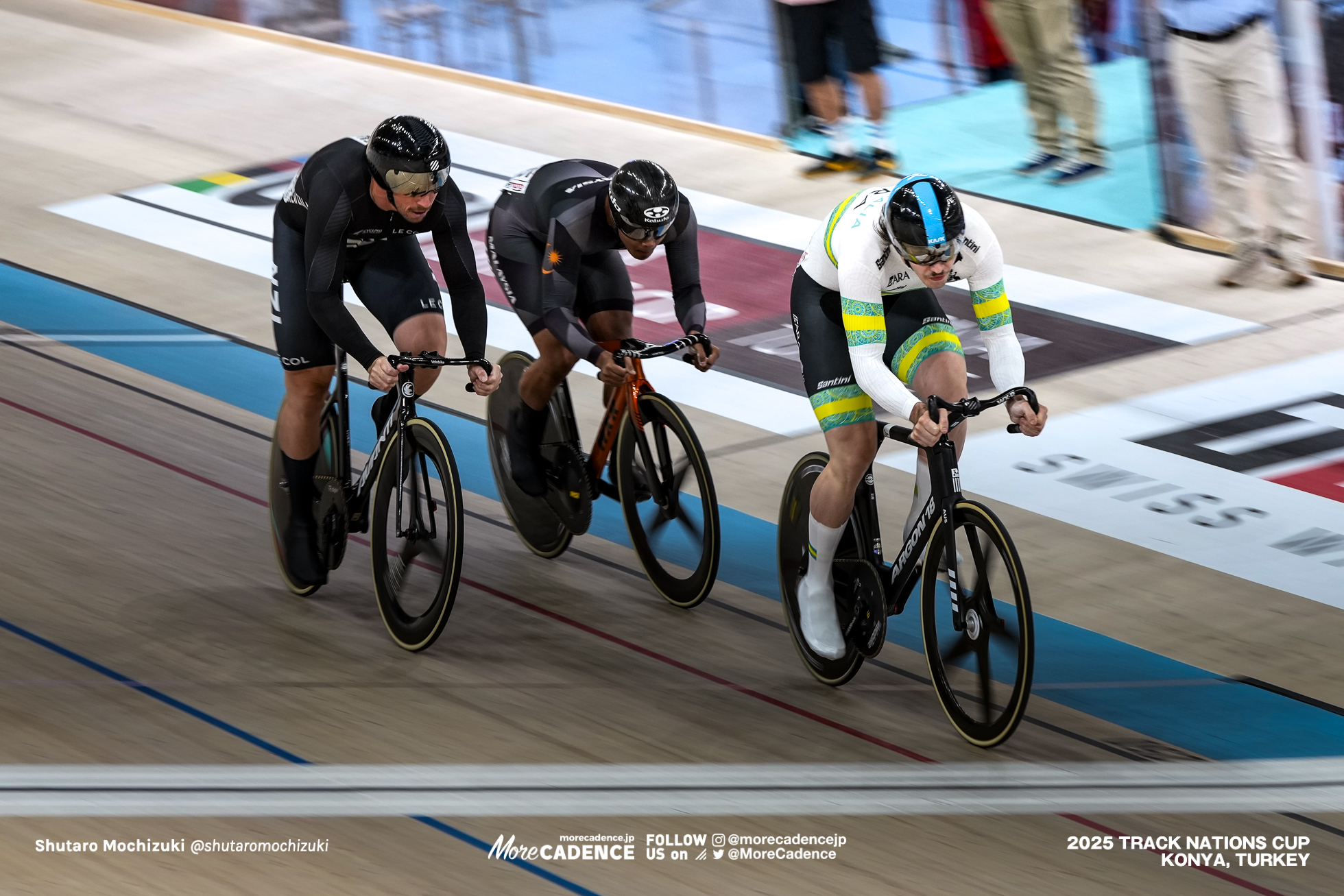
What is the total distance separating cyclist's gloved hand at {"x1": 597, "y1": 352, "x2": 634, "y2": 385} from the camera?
183 inches

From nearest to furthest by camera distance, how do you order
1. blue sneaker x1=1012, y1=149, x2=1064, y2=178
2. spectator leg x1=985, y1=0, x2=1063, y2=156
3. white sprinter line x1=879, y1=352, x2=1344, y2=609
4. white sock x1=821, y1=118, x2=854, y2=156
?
white sprinter line x1=879, y1=352, x2=1344, y2=609
spectator leg x1=985, y1=0, x2=1063, y2=156
blue sneaker x1=1012, y1=149, x2=1064, y2=178
white sock x1=821, y1=118, x2=854, y2=156

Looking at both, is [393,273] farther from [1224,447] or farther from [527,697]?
[1224,447]

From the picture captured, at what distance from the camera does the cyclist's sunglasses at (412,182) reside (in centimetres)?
432

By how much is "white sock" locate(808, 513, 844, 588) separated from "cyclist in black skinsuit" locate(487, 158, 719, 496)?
1.86 feet

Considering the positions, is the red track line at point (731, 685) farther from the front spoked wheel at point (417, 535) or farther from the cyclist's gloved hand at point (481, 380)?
the cyclist's gloved hand at point (481, 380)

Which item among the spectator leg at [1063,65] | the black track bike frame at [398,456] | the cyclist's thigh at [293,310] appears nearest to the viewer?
the black track bike frame at [398,456]

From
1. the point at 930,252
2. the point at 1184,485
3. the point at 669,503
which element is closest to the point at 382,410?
the point at 669,503

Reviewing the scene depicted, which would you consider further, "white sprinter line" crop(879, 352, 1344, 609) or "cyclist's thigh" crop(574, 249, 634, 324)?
"white sprinter line" crop(879, 352, 1344, 609)

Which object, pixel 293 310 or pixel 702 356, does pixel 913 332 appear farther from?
pixel 293 310

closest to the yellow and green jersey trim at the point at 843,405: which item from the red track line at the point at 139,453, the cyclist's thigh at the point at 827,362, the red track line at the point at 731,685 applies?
the cyclist's thigh at the point at 827,362

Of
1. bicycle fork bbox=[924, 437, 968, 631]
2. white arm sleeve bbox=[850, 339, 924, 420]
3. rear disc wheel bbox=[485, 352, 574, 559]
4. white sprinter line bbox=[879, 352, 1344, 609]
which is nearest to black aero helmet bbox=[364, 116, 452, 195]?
rear disc wheel bbox=[485, 352, 574, 559]

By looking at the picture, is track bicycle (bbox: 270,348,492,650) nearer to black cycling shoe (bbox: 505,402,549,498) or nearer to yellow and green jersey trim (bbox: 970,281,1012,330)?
black cycling shoe (bbox: 505,402,549,498)

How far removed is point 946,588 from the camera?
4.15 metres

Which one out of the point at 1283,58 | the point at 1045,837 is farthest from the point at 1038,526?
the point at 1283,58
